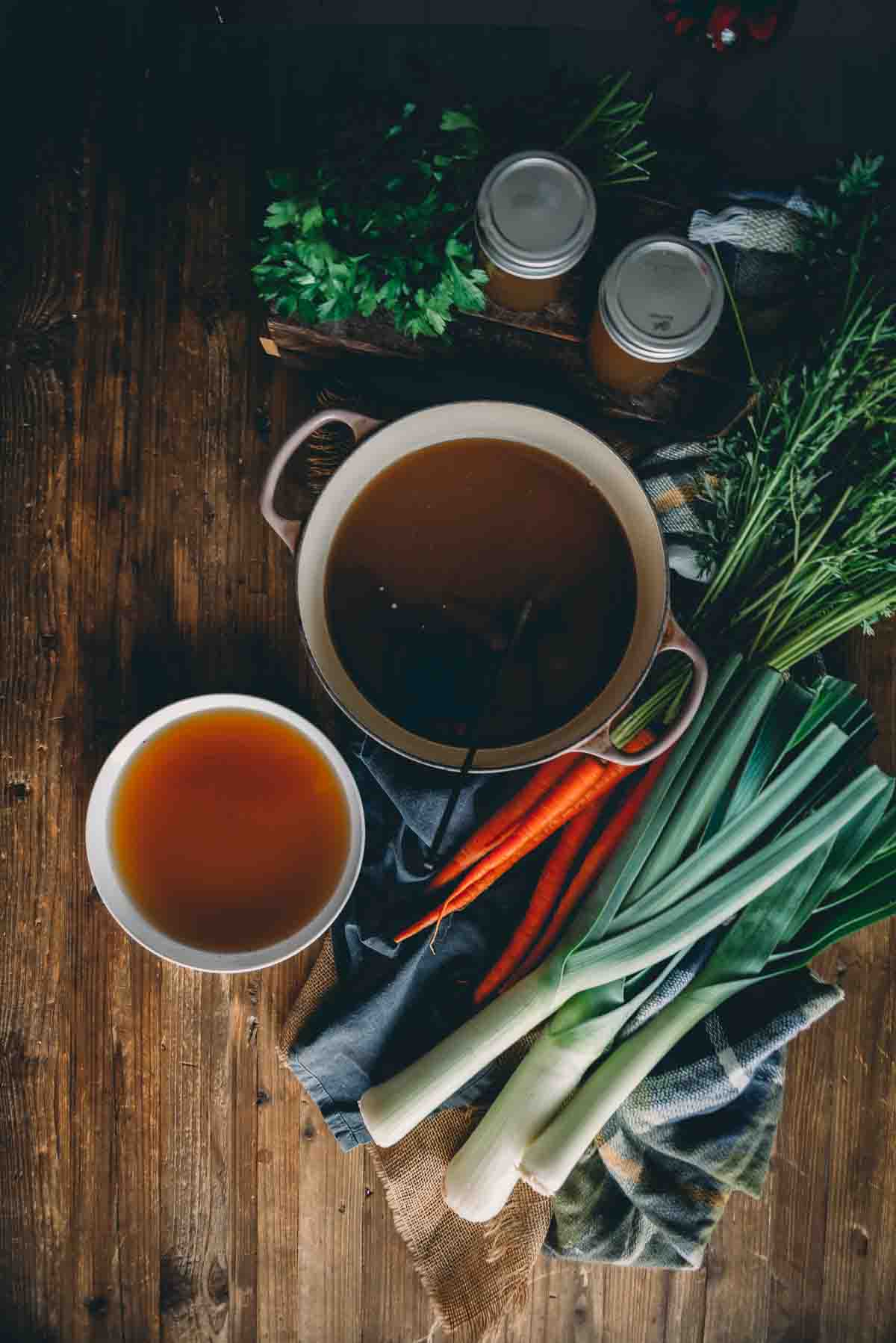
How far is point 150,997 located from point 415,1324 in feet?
1.78

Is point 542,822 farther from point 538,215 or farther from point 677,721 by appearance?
point 538,215

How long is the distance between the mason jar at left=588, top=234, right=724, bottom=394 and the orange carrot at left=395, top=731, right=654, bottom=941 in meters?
0.44

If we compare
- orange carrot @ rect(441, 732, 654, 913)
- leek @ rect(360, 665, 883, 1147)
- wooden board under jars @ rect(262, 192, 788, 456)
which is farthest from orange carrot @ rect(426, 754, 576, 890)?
wooden board under jars @ rect(262, 192, 788, 456)

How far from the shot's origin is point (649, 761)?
4.02 ft

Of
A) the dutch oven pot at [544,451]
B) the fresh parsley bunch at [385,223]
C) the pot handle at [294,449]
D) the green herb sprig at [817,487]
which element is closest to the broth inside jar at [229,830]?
the dutch oven pot at [544,451]

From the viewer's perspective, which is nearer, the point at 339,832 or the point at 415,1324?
the point at 339,832

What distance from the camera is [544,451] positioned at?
1134 millimetres

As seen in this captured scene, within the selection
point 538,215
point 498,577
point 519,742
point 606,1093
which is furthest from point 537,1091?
point 538,215

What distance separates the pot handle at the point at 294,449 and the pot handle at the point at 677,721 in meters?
0.38

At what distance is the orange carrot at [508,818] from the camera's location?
1.21m

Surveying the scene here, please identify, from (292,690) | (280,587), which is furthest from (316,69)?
(292,690)

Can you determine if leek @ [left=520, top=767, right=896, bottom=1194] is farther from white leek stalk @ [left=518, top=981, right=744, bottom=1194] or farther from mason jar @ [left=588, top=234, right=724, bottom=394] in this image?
mason jar @ [left=588, top=234, right=724, bottom=394]

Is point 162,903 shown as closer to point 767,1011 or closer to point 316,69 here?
point 767,1011

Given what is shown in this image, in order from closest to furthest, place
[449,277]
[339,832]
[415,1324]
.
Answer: [449,277]
[339,832]
[415,1324]
